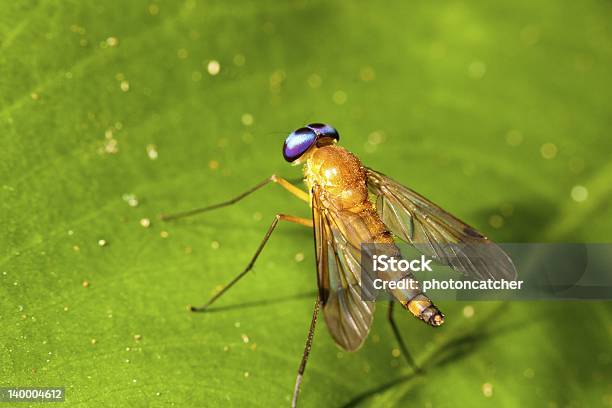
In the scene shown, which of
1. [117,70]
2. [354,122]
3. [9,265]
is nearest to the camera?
[9,265]

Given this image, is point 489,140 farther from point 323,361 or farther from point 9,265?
point 9,265

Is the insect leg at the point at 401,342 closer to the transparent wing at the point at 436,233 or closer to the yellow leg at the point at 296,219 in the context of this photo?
the transparent wing at the point at 436,233

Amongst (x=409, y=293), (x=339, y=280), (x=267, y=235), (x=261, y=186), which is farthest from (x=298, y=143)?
(x=409, y=293)

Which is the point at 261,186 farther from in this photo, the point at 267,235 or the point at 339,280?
the point at 339,280

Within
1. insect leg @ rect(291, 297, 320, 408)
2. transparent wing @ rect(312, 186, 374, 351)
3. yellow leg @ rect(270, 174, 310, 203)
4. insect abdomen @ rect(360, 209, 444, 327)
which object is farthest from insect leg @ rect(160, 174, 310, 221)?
insect leg @ rect(291, 297, 320, 408)

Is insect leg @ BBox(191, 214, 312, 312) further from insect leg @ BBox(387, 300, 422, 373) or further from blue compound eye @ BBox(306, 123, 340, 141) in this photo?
insect leg @ BBox(387, 300, 422, 373)

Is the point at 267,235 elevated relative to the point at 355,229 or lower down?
elevated

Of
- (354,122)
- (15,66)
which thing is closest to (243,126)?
(354,122)
